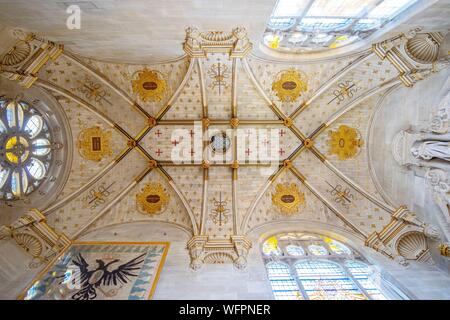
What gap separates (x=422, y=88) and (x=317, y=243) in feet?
19.4

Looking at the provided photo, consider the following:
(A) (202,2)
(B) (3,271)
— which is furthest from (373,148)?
(B) (3,271)

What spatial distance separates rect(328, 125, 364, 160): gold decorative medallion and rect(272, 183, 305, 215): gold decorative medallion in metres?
2.12

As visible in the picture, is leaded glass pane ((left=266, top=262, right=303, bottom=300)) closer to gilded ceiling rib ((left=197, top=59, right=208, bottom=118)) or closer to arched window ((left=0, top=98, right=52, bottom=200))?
gilded ceiling rib ((left=197, top=59, right=208, bottom=118))

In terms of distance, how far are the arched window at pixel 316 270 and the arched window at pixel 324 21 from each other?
6.75 m

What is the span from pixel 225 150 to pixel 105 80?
5046 mm

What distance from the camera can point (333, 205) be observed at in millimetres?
Answer: 10188

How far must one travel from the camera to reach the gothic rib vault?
359 inches

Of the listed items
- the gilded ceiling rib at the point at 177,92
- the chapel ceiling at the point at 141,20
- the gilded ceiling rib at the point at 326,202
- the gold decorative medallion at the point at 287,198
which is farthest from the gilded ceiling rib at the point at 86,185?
the gilded ceiling rib at the point at 326,202

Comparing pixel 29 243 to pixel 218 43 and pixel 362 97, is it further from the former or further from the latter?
pixel 362 97

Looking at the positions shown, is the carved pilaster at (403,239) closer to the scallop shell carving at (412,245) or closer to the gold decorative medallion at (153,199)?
the scallop shell carving at (412,245)

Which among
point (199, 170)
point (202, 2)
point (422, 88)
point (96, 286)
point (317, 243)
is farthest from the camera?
point (199, 170)
